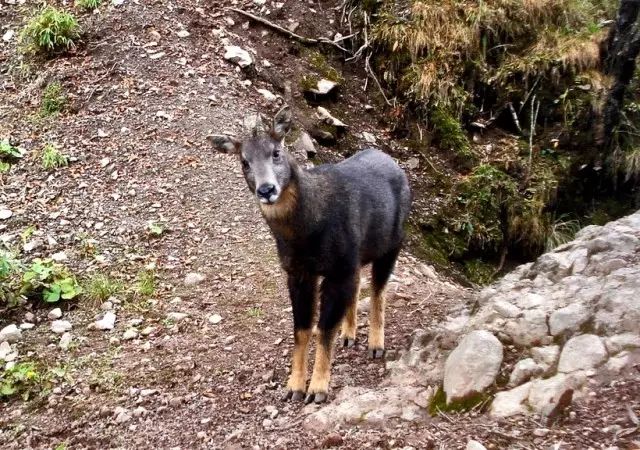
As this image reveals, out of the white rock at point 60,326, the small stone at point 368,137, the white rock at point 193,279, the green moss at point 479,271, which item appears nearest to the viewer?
the white rock at point 60,326

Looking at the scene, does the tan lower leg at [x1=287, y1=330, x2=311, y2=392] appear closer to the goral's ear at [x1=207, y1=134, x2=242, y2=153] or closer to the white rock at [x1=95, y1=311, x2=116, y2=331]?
the goral's ear at [x1=207, y1=134, x2=242, y2=153]

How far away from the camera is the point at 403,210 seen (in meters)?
5.87

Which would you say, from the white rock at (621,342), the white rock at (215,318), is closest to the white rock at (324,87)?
the white rock at (215,318)

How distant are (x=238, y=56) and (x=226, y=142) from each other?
4841mm

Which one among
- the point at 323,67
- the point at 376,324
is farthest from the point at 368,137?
the point at 376,324

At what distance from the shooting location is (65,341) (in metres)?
5.91

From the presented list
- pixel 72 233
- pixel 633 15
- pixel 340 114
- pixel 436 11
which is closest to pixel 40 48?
pixel 72 233

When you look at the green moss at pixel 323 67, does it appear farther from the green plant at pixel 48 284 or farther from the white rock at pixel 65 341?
the white rock at pixel 65 341

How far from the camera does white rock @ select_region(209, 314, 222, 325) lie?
6047mm

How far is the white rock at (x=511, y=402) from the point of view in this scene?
3.70 metres

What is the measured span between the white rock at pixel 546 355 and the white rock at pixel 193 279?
352 cm

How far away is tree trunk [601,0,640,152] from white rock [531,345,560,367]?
232 inches

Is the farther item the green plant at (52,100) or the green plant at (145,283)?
the green plant at (52,100)

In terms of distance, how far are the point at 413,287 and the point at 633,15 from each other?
4.71 metres
